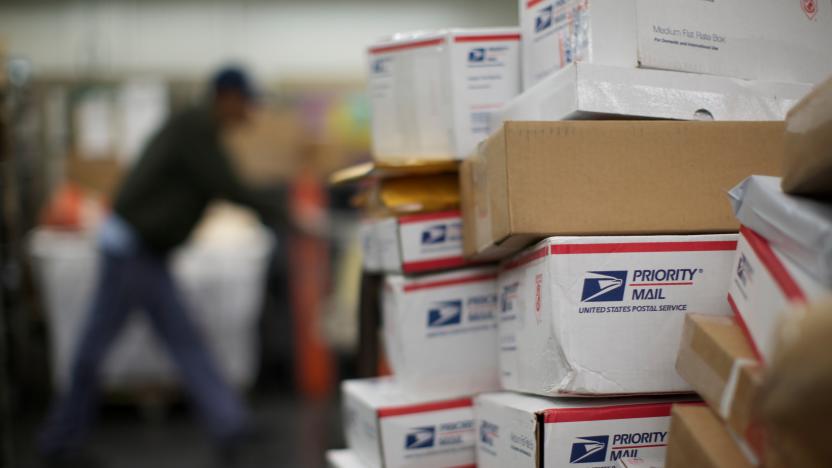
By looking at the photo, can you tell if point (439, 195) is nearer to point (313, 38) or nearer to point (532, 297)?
point (532, 297)

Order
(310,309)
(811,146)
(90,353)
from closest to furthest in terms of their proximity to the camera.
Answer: (811,146) < (90,353) < (310,309)

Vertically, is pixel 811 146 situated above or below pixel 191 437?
above

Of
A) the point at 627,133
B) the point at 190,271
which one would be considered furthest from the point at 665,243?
the point at 190,271

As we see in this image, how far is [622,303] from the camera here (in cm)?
131

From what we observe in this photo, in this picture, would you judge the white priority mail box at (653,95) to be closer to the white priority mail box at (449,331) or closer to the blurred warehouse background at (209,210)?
the white priority mail box at (449,331)

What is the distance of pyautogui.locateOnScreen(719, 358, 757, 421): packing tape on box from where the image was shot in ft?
3.41

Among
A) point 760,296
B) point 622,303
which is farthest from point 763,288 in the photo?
point 622,303

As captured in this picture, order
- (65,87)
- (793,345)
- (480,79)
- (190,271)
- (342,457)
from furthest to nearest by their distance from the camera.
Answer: (65,87) < (190,271) < (342,457) < (480,79) < (793,345)

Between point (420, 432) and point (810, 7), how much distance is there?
39.7 inches

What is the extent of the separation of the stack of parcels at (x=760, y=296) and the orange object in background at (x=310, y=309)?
359 cm

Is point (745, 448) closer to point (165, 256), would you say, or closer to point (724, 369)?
point (724, 369)

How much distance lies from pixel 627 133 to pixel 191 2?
16.1ft

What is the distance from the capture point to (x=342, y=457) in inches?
74.5

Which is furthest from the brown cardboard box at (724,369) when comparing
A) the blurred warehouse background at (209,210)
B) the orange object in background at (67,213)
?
the orange object in background at (67,213)
